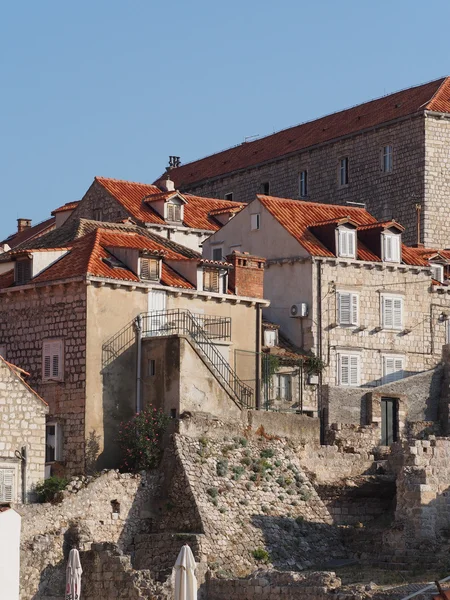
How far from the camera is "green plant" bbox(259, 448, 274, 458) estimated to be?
54562 mm

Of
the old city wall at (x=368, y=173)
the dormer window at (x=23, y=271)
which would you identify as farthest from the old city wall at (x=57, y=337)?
the old city wall at (x=368, y=173)

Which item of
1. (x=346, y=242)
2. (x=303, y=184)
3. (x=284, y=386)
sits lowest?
(x=284, y=386)

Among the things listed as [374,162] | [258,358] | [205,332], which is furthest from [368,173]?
[205,332]

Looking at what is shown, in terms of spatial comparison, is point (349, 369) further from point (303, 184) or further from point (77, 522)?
point (303, 184)

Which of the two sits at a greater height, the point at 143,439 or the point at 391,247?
the point at 391,247

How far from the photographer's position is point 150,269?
2208 inches

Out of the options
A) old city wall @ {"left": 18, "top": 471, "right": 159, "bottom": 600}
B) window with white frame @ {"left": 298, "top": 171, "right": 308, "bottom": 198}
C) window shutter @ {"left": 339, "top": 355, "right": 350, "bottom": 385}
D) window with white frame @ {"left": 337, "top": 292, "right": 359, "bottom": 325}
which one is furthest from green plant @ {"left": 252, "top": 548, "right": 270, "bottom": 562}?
window with white frame @ {"left": 298, "top": 171, "right": 308, "bottom": 198}

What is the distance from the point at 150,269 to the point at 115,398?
4888 millimetres

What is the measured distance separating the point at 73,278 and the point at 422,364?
716 inches

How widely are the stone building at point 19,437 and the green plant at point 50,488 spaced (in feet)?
0.94

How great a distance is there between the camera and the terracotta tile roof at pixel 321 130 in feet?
265

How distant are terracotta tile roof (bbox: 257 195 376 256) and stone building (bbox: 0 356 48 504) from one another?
1645 cm

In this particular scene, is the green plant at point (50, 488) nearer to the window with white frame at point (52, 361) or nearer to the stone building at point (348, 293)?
the window with white frame at point (52, 361)

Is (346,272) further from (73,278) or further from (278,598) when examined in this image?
(278,598)
